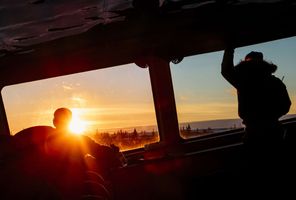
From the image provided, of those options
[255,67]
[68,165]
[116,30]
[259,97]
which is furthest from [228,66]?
[116,30]

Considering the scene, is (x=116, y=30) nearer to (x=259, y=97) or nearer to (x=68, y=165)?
(x=259, y=97)

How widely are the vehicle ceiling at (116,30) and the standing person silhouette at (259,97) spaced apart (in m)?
0.84

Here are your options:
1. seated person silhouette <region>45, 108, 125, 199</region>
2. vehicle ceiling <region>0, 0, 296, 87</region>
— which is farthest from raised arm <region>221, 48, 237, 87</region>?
seated person silhouette <region>45, 108, 125, 199</region>

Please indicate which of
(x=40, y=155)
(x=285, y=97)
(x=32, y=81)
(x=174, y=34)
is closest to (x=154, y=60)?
(x=174, y=34)

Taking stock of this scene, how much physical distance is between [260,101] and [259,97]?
34 mm

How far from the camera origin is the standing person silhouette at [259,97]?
9.90 ft

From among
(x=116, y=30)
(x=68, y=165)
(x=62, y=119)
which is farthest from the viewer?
(x=116, y=30)

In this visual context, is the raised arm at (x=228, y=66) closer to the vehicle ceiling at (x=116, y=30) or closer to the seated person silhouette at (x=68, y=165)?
Answer: the vehicle ceiling at (x=116, y=30)

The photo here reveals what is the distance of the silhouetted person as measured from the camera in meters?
3.02

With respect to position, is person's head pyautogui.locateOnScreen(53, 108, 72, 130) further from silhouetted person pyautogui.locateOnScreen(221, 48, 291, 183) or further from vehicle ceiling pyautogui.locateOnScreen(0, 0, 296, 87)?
silhouetted person pyautogui.locateOnScreen(221, 48, 291, 183)

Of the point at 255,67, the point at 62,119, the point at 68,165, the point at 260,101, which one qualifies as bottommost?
the point at 68,165

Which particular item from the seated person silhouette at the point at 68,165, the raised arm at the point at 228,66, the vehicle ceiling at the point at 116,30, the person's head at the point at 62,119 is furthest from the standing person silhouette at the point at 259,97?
the person's head at the point at 62,119

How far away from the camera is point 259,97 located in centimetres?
302

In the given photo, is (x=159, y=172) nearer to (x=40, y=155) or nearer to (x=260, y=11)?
(x=40, y=155)
